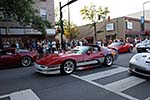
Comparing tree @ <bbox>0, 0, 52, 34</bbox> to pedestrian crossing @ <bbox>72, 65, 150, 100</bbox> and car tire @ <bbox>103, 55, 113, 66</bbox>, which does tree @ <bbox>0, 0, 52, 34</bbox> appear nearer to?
car tire @ <bbox>103, 55, 113, 66</bbox>

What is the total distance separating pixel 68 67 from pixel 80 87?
2247 mm

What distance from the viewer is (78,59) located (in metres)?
9.20

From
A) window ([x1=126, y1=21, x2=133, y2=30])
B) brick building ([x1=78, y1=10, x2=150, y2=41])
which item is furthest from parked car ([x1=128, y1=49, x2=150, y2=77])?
window ([x1=126, y1=21, x2=133, y2=30])

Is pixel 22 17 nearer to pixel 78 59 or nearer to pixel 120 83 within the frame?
pixel 78 59

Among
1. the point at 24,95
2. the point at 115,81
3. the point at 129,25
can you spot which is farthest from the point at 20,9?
the point at 129,25

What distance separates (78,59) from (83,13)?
3936 centimetres

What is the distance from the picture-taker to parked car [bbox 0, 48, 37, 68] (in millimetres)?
11906

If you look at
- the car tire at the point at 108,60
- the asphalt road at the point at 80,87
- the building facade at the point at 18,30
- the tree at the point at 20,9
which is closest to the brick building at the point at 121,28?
the building facade at the point at 18,30

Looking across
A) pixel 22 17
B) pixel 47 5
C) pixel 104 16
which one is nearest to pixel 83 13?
pixel 104 16

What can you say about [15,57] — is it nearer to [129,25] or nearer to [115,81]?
[115,81]

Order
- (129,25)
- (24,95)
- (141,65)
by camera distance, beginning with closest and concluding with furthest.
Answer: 1. (24,95)
2. (141,65)
3. (129,25)

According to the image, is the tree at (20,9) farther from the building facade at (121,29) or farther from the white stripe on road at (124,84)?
the building facade at (121,29)

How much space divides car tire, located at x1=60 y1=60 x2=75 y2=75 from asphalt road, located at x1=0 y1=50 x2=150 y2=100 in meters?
0.27

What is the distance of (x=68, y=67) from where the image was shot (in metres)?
8.91
